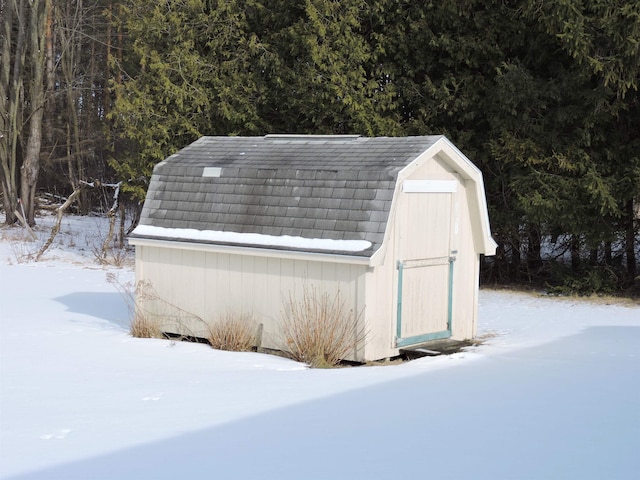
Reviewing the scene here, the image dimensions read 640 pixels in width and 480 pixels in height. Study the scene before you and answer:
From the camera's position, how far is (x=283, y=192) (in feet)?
33.7

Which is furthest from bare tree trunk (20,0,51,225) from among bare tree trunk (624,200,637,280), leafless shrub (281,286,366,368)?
leafless shrub (281,286,366,368)

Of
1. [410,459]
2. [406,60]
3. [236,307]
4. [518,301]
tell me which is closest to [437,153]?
[236,307]

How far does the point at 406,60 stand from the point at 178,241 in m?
8.82

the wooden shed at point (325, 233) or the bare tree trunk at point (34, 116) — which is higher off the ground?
the bare tree trunk at point (34, 116)

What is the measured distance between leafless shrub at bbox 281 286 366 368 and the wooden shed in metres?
0.11

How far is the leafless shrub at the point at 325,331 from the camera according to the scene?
9484 mm

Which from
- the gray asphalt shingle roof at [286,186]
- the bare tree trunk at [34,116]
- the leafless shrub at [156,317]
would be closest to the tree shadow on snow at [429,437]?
the gray asphalt shingle roof at [286,186]

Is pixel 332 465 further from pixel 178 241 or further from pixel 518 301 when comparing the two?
pixel 518 301

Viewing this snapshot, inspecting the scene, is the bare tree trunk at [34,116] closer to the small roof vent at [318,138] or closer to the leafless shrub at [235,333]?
Result: the small roof vent at [318,138]

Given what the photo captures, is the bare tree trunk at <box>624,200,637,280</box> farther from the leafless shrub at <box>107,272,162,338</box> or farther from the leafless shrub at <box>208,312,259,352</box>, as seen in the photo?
the leafless shrub at <box>107,272,162,338</box>

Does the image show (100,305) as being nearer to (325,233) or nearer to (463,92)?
(325,233)

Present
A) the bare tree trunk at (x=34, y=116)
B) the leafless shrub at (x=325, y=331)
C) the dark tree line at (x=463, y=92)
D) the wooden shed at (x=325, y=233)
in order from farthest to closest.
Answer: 1. the bare tree trunk at (x=34, y=116)
2. the dark tree line at (x=463, y=92)
3. the wooden shed at (x=325, y=233)
4. the leafless shrub at (x=325, y=331)

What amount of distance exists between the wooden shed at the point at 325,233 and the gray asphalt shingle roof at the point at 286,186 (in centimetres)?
1

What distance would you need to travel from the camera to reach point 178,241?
10.8 meters
